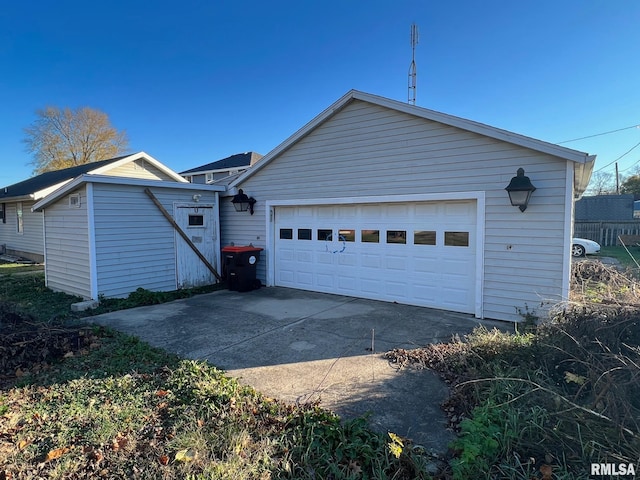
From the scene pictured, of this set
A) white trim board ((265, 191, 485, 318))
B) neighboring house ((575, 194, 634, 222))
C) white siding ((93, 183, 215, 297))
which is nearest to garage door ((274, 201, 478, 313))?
white trim board ((265, 191, 485, 318))

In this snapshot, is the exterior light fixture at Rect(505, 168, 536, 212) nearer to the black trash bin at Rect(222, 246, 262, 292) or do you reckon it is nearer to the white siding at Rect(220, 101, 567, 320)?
the white siding at Rect(220, 101, 567, 320)

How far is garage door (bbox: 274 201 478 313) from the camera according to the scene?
6.37 meters

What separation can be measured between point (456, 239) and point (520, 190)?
1.43 metres

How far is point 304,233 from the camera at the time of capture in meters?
8.48

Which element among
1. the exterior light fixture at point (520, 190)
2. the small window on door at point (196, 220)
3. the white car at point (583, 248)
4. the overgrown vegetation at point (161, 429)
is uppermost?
the exterior light fixture at point (520, 190)

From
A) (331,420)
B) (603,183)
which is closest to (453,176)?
(331,420)

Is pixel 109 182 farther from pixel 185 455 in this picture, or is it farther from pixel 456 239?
pixel 456 239

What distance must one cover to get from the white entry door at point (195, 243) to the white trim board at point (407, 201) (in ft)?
5.31

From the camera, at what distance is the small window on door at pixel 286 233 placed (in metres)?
8.71

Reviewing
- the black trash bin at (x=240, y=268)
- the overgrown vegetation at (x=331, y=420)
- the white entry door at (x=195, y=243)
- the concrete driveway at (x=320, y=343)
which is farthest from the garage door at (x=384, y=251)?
the overgrown vegetation at (x=331, y=420)

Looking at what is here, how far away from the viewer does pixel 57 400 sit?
3246 millimetres

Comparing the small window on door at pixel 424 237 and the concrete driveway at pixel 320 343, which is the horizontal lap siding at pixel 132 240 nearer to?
the concrete driveway at pixel 320 343

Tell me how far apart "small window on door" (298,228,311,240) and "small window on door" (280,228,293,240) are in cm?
29

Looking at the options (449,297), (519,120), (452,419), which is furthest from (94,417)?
(519,120)
